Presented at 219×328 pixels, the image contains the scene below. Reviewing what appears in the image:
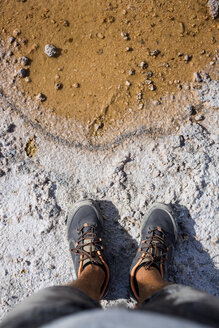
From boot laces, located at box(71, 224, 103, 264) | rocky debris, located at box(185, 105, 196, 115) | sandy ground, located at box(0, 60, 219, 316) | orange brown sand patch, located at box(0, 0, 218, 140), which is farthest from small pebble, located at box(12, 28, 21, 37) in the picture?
boot laces, located at box(71, 224, 103, 264)

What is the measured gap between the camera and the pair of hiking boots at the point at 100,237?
1.95 metres

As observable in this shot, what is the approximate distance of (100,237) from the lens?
78.7 inches

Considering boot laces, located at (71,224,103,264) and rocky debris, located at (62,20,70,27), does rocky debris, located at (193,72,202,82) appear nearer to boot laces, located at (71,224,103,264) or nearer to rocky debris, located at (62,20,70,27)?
rocky debris, located at (62,20,70,27)

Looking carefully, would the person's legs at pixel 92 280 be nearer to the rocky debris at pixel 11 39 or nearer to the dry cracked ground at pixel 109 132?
the dry cracked ground at pixel 109 132

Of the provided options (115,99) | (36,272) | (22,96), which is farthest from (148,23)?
(36,272)

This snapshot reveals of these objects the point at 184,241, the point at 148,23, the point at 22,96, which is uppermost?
the point at 148,23

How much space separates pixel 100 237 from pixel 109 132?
717 mm

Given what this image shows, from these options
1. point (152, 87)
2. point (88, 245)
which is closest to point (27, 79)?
point (152, 87)

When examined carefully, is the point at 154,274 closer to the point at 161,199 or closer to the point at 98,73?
the point at 161,199

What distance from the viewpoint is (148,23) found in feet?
6.73

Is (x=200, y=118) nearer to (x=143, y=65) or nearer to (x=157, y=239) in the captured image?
(x=143, y=65)

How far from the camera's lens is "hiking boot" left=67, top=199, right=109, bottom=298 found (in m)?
1.95

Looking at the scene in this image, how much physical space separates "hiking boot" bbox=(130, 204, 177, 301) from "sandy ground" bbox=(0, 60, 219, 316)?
6 centimetres

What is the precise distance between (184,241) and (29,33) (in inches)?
70.8
